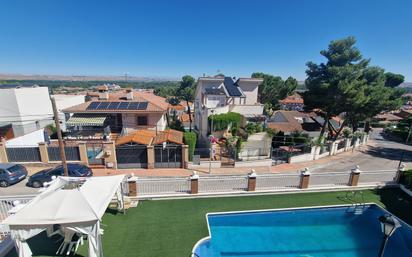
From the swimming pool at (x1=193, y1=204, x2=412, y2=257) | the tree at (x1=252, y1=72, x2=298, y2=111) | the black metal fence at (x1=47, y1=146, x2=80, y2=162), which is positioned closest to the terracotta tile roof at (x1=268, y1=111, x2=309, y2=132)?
the tree at (x1=252, y1=72, x2=298, y2=111)

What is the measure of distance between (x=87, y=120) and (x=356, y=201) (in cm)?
2595

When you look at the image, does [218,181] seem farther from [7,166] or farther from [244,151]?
[7,166]

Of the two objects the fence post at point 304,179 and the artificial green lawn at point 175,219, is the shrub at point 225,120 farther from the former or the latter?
the artificial green lawn at point 175,219

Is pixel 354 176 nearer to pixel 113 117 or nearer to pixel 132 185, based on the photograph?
pixel 132 185

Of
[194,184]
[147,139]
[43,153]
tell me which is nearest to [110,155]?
[147,139]

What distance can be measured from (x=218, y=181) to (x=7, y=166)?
639 inches

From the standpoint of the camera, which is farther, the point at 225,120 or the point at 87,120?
the point at 225,120

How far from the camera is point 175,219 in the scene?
11.1 meters

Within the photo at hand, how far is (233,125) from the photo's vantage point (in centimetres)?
2652

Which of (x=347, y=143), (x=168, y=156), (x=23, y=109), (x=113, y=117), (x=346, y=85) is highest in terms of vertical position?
(x=346, y=85)

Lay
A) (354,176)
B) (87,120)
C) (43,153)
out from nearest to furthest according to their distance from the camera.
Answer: (354,176), (43,153), (87,120)

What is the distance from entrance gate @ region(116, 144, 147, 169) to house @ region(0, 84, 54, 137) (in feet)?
57.9

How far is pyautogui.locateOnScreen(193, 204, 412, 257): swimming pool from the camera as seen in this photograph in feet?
32.3

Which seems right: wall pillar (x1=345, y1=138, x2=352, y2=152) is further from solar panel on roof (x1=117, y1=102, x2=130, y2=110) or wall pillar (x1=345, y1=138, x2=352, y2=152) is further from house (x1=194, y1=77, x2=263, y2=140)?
solar panel on roof (x1=117, y1=102, x2=130, y2=110)
